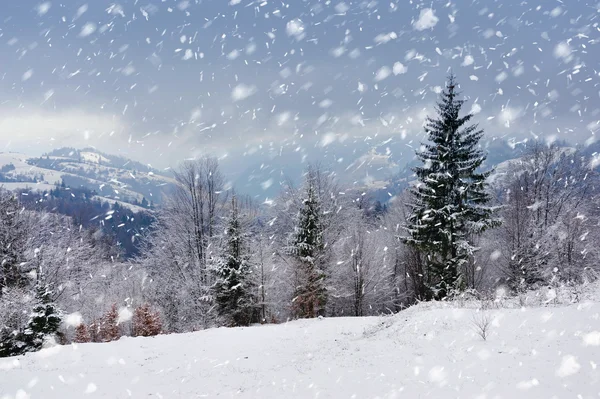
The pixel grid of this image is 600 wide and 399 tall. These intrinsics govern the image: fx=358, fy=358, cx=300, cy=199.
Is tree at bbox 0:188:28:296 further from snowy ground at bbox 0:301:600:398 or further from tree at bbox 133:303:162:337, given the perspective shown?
snowy ground at bbox 0:301:600:398

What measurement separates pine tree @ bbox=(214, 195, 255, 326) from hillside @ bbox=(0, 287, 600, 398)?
10.9m

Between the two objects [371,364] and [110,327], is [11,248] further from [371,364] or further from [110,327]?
[371,364]

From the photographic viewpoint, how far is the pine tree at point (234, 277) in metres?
26.9

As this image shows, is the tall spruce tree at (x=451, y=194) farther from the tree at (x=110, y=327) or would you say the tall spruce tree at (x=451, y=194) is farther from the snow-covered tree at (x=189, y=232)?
the tree at (x=110, y=327)

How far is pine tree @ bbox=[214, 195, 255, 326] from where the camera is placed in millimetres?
26906

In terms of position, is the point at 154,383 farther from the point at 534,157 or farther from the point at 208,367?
the point at 534,157

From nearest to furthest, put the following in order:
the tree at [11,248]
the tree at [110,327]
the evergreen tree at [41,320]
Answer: the evergreen tree at [41,320] < the tree at [110,327] < the tree at [11,248]

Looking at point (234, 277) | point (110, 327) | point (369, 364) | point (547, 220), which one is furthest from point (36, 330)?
point (547, 220)

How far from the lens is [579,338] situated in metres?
8.08

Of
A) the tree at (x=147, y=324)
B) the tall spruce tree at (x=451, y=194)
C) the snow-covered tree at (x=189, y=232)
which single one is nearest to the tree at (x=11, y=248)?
the snow-covered tree at (x=189, y=232)

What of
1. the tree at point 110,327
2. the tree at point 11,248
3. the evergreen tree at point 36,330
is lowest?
the tree at point 110,327

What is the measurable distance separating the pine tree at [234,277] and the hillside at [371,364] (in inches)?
429

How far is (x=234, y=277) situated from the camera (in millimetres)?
26984

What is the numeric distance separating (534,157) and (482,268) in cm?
1183
